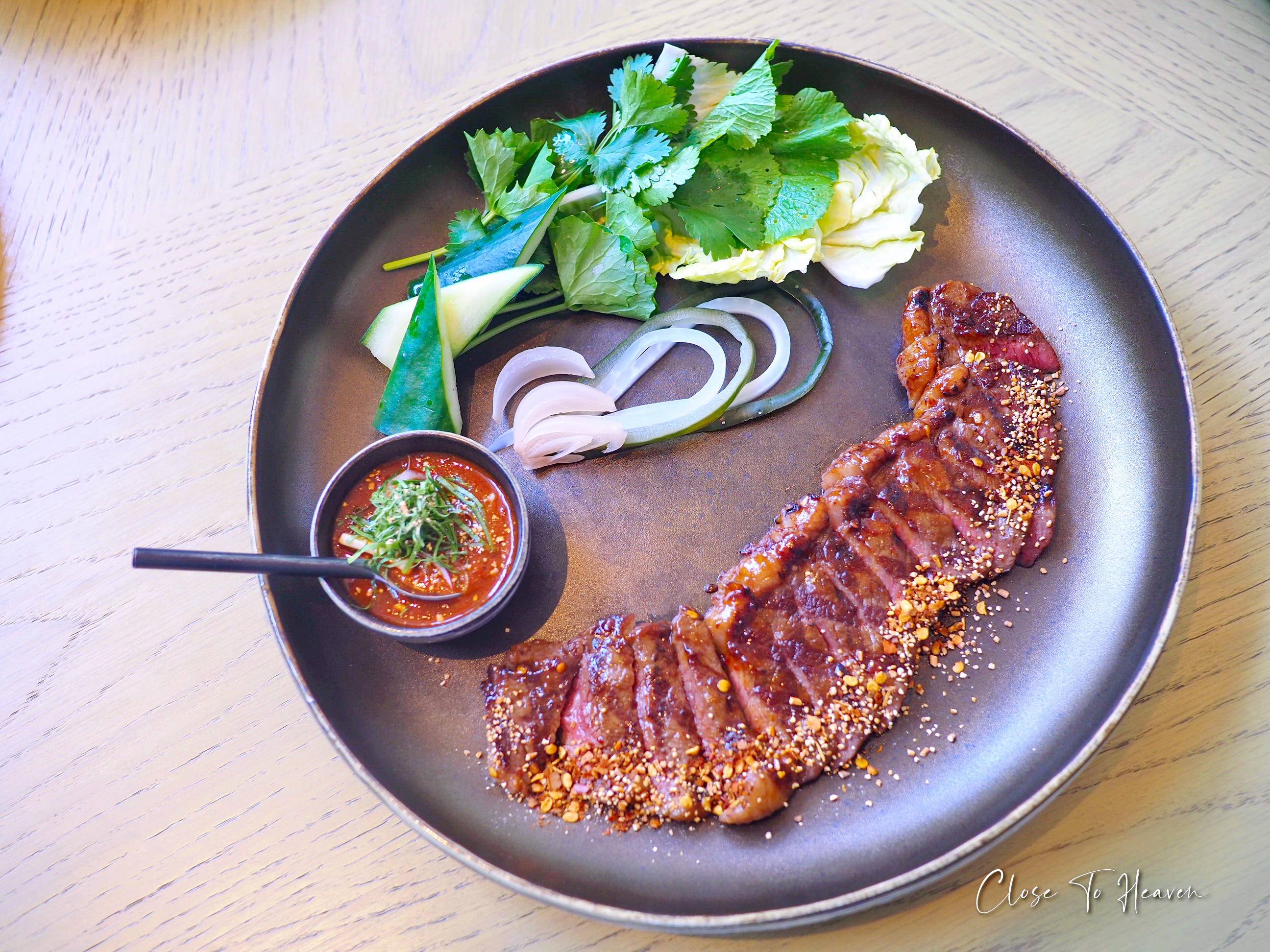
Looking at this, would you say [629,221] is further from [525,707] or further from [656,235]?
[525,707]

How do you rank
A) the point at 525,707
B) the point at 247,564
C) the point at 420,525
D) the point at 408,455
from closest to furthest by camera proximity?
the point at 247,564 < the point at 420,525 < the point at 525,707 < the point at 408,455

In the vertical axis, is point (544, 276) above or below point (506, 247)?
below

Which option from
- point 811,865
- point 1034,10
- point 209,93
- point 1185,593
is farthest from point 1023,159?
point 209,93

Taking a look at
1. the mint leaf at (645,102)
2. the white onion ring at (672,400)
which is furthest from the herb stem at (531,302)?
the mint leaf at (645,102)

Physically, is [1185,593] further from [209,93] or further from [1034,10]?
[209,93]

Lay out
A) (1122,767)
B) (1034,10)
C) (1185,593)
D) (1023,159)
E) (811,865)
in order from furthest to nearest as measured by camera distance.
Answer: (1034,10) < (1023,159) < (1185,593) < (1122,767) < (811,865)

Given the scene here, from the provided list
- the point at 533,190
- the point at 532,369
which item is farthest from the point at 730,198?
the point at 532,369

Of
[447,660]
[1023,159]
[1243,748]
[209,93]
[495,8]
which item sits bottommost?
[1243,748]
